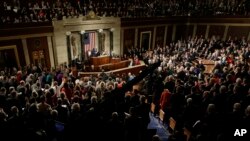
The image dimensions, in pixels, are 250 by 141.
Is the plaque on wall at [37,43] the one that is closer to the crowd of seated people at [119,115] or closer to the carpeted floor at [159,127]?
the crowd of seated people at [119,115]

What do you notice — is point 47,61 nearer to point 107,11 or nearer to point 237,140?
point 107,11

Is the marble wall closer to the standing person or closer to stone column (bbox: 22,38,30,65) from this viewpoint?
stone column (bbox: 22,38,30,65)

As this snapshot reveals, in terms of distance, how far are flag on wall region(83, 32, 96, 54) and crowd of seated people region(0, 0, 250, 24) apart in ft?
5.42

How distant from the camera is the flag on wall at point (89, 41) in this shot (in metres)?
17.6

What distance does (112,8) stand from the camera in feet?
61.5

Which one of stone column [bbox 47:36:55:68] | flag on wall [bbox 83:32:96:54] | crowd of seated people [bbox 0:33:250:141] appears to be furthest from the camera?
flag on wall [bbox 83:32:96:54]

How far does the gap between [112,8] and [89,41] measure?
3462mm

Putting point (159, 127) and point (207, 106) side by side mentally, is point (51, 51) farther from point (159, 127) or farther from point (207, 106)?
point (207, 106)

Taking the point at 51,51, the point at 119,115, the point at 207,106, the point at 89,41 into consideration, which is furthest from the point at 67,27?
the point at 207,106

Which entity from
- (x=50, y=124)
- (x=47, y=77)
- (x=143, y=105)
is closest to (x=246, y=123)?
(x=143, y=105)

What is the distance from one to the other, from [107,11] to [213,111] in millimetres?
15016

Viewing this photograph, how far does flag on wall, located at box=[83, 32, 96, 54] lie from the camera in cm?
1758

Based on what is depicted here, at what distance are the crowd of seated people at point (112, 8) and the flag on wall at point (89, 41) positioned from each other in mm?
1653

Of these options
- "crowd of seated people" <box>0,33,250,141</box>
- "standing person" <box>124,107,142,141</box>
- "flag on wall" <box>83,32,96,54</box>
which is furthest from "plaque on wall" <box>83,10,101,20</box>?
"standing person" <box>124,107,142,141</box>
